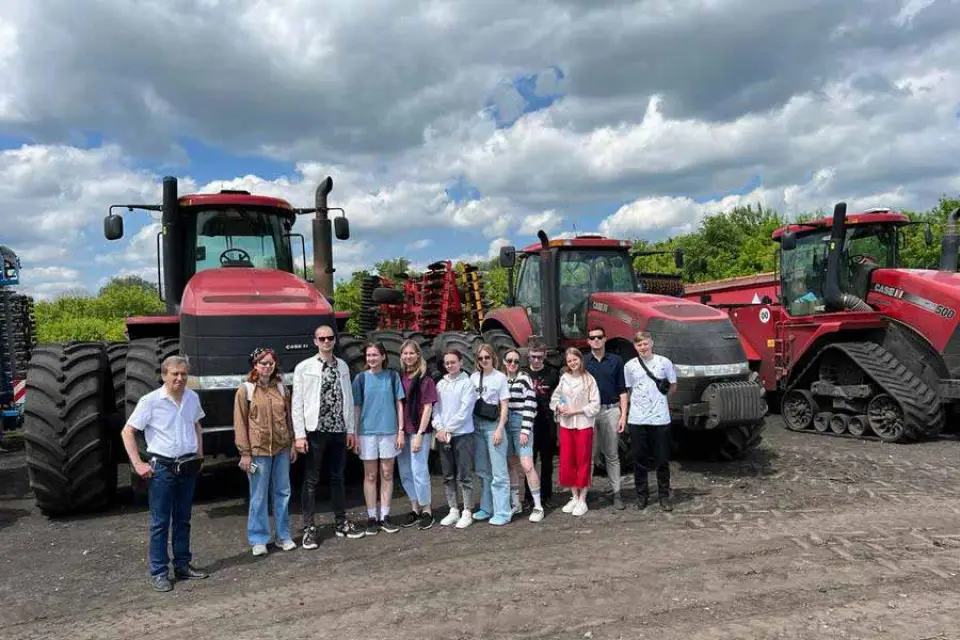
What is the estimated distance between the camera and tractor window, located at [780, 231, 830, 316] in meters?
10.8

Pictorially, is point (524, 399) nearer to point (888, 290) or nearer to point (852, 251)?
point (888, 290)

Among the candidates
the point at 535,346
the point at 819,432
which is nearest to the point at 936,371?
the point at 819,432

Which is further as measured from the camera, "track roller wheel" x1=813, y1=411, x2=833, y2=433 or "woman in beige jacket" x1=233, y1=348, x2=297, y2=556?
"track roller wheel" x1=813, y1=411, x2=833, y2=433

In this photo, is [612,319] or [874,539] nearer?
[874,539]

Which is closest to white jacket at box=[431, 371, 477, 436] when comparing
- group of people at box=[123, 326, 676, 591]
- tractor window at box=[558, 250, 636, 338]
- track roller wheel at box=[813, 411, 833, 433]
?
group of people at box=[123, 326, 676, 591]

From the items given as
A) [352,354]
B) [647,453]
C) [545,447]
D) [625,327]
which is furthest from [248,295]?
[625,327]

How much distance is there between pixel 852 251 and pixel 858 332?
121 centimetres

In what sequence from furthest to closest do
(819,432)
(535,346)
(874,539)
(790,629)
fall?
(819,432) → (535,346) → (874,539) → (790,629)

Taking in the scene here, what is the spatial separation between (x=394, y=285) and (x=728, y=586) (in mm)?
14697

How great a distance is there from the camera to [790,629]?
3934mm

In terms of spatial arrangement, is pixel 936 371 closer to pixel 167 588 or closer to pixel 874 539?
pixel 874 539

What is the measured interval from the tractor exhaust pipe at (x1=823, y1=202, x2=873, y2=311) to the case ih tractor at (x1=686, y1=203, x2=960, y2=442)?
14 millimetres

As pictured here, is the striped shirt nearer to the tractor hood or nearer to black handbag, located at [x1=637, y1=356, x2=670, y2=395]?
black handbag, located at [x1=637, y1=356, x2=670, y2=395]

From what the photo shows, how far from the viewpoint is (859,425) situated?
972 cm
